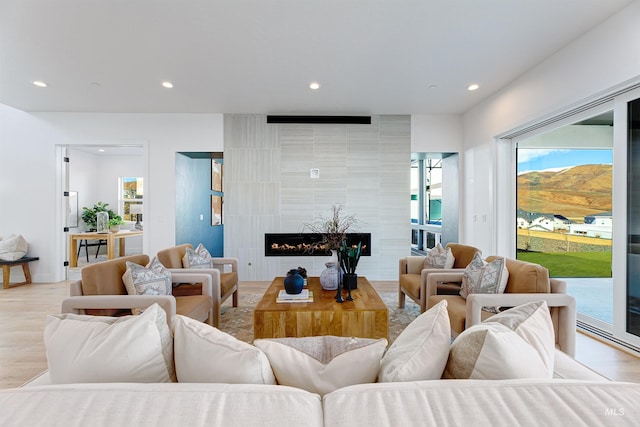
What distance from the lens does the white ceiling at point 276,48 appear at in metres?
2.41

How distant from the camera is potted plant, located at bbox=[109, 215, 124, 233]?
670 cm

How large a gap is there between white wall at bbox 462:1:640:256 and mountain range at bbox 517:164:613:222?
0.98 feet

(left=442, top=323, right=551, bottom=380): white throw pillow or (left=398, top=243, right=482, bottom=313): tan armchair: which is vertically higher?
(left=442, top=323, right=551, bottom=380): white throw pillow

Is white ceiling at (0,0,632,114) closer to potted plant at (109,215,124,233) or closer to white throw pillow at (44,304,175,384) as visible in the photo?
white throw pillow at (44,304,175,384)

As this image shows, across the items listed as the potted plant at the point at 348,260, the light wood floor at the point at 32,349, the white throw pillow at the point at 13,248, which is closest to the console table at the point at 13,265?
the white throw pillow at the point at 13,248

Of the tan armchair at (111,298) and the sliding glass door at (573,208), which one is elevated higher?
the sliding glass door at (573,208)

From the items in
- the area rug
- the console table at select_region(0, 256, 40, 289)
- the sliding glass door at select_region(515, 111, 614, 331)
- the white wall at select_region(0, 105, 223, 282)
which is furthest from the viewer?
the white wall at select_region(0, 105, 223, 282)

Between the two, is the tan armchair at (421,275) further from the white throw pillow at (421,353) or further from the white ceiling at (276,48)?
the white ceiling at (276,48)

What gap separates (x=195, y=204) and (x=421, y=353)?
571cm

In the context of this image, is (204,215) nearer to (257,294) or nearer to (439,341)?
(257,294)

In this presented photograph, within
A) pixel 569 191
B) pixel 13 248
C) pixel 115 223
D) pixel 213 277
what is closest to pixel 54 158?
pixel 13 248

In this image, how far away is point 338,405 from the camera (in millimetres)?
688

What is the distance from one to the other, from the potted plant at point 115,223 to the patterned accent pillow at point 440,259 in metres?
6.80

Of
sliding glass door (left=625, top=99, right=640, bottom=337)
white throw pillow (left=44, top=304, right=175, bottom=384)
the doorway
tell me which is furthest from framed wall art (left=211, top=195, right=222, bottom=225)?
sliding glass door (left=625, top=99, right=640, bottom=337)
